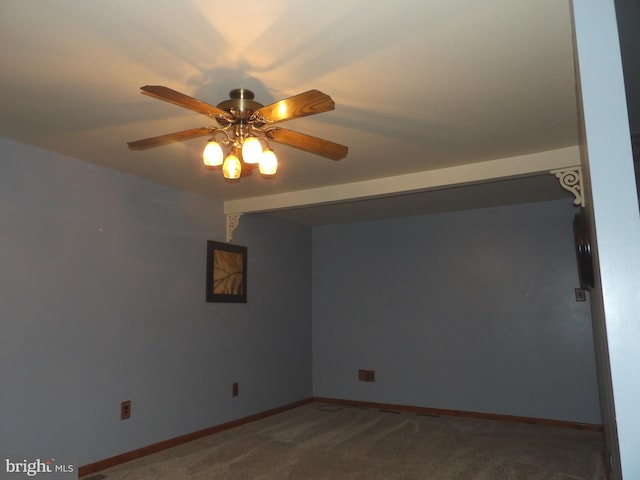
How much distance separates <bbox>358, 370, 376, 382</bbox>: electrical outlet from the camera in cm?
502

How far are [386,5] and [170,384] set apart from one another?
10.2 feet

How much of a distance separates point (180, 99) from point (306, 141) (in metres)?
0.61

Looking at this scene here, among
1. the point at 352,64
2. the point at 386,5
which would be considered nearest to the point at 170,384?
the point at 352,64

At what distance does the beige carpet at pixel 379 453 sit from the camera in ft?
9.80

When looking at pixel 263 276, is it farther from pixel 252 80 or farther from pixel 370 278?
pixel 252 80

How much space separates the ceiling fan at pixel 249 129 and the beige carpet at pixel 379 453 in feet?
6.71

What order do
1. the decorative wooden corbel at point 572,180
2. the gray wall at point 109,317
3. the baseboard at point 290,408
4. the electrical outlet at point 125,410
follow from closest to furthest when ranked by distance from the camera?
the gray wall at point 109,317 < the decorative wooden corbel at point 572,180 < the baseboard at point 290,408 < the electrical outlet at point 125,410

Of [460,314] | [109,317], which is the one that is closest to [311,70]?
[109,317]

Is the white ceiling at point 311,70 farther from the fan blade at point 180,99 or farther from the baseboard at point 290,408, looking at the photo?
the baseboard at point 290,408

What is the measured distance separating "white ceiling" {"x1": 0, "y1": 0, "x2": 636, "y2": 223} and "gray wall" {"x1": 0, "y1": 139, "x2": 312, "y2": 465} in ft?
1.28

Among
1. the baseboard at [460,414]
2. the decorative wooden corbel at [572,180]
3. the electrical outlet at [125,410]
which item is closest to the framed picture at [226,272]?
the electrical outlet at [125,410]

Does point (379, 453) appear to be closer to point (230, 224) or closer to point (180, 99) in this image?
point (230, 224)

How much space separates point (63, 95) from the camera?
2156mm

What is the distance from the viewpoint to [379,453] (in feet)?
11.2
